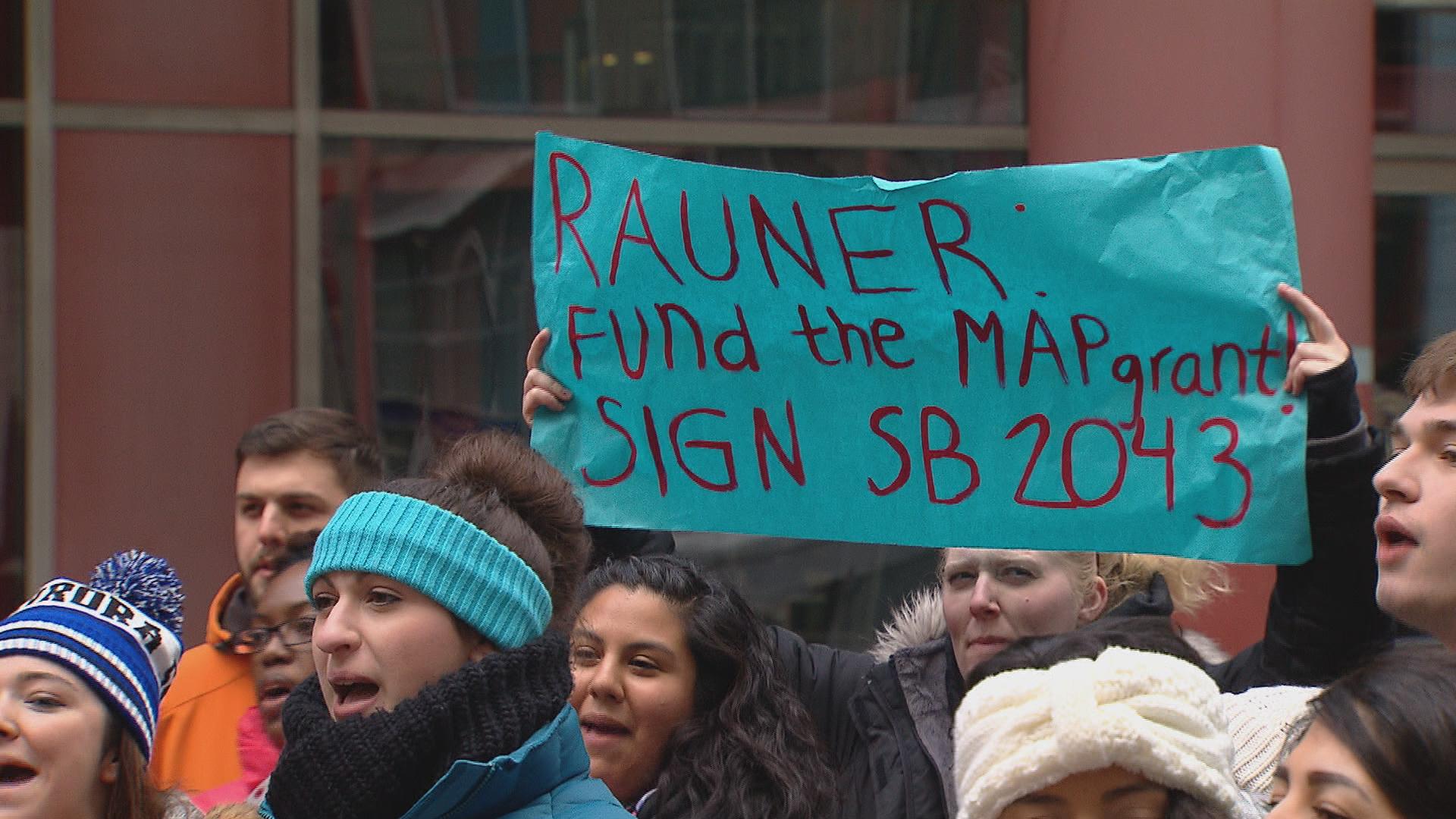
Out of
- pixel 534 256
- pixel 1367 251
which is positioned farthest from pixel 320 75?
pixel 1367 251

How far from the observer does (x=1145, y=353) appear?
321cm

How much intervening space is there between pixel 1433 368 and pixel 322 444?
99.6 inches

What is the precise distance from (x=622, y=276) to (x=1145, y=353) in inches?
39.1

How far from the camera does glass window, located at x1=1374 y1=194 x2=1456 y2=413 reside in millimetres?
6203

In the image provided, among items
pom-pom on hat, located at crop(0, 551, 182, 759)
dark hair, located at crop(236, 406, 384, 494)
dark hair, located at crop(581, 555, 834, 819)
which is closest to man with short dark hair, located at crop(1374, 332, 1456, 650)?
dark hair, located at crop(581, 555, 834, 819)

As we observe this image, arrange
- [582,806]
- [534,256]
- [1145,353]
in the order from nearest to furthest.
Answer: [582,806]
[1145,353]
[534,256]

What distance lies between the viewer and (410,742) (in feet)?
8.02

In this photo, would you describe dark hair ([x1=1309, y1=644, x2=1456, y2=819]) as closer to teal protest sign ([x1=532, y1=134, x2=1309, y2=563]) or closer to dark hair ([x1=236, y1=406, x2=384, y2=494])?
teal protest sign ([x1=532, y1=134, x2=1309, y2=563])

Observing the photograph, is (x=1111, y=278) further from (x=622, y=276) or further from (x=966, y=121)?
(x=966, y=121)

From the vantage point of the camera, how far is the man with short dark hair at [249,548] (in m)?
3.65

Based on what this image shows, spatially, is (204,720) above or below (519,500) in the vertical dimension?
below

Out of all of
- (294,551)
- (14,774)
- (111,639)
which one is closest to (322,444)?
(294,551)

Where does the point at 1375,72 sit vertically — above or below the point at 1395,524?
above

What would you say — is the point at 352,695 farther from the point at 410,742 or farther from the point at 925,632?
the point at 925,632
